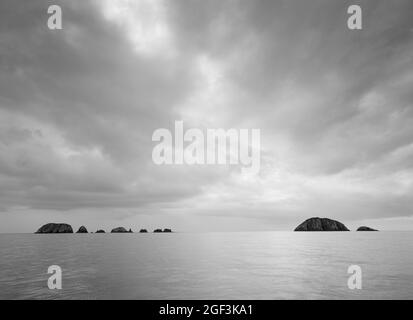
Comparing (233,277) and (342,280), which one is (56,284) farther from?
(342,280)
